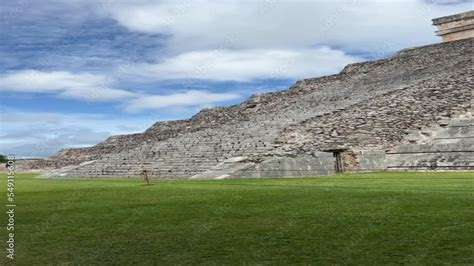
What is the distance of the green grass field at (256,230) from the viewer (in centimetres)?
559

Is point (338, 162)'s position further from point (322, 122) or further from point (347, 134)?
point (322, 122)

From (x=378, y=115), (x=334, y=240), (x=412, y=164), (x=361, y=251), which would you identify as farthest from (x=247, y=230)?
(x=378, y=115)

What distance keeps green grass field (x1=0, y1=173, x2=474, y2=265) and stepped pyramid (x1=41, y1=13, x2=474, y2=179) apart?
855 centimetres

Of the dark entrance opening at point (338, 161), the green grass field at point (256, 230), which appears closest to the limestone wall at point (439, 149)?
the dark entrance opening at point (338, 161)

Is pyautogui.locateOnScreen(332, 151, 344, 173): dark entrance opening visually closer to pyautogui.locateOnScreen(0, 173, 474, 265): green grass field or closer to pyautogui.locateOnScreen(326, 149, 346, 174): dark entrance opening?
pyautogui.locateOnScreen(326, 149, 346, 174): dark entrance opening

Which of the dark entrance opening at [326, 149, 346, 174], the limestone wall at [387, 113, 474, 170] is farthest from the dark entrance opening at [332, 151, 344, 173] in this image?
the limestone wall at [387, 113, 474, 170]

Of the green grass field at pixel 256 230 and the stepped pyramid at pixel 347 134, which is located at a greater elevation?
the stepped pyramid at pixel 347 134

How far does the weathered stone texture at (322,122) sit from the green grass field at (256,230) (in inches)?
363

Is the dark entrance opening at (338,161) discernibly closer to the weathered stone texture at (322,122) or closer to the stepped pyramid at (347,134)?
the stepped pyramid at (347,134)

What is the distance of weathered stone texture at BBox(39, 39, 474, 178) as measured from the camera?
21.1m

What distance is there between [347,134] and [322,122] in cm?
153

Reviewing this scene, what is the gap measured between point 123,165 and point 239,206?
16963 mm

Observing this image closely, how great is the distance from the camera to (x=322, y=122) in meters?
23.2

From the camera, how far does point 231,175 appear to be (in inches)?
734
